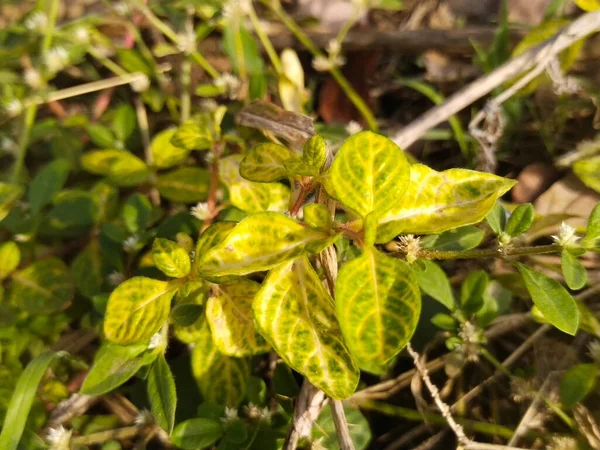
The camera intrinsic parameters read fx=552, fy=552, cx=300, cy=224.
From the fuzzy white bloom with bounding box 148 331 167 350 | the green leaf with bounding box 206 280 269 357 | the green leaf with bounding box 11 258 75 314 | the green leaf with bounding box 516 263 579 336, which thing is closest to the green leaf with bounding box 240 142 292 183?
the green leaf with bounding box 206 280 269 357

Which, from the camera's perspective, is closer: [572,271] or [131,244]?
[572,271]

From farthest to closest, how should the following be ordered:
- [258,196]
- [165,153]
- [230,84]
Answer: [230,84], [165,153], [258,196]

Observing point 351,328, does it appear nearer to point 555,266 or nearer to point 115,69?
point 555,266

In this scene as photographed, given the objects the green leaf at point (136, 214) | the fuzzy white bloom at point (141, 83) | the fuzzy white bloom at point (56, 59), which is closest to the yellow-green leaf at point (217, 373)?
the green leaf at point (136, 214)

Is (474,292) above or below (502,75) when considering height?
below

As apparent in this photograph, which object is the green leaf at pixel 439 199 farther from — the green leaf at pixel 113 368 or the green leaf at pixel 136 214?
the green leaf at pixel 136 214

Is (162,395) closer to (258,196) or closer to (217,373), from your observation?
(217,373)

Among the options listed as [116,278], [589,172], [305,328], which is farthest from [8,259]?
[589,172]
